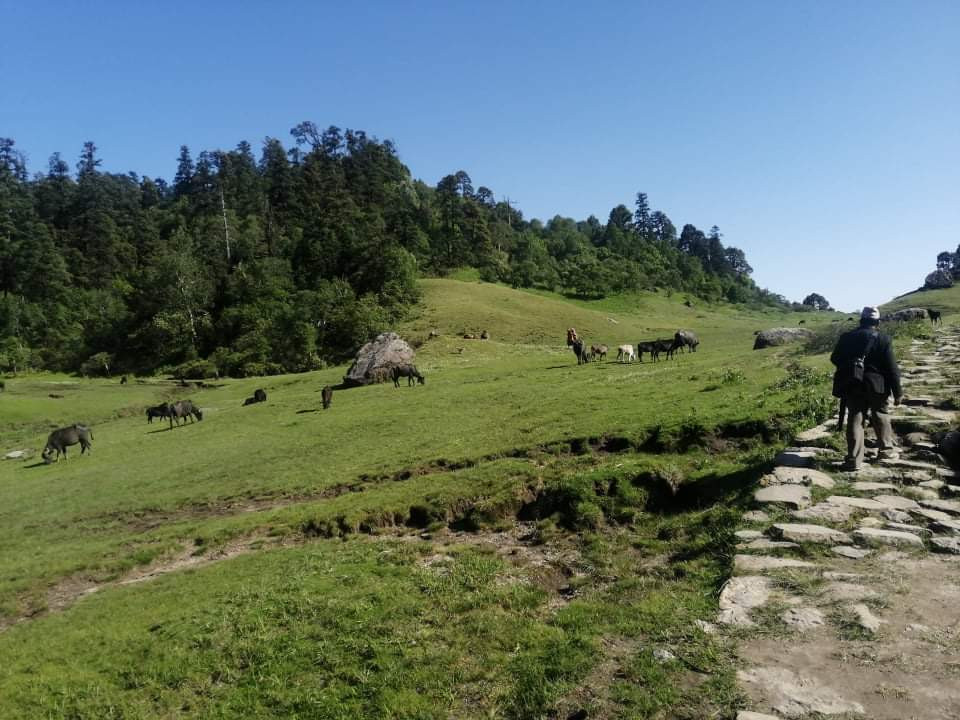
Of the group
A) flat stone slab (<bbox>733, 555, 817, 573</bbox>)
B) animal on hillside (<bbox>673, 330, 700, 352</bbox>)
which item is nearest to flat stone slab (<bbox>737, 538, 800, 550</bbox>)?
flat stone slab (<bbox>733, 555, 817, 573</bbox>)

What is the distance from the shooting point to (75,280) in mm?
122500

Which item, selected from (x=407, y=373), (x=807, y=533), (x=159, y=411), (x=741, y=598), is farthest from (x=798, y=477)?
(x=159, y=411)

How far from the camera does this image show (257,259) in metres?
106

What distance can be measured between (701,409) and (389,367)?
30.0 m

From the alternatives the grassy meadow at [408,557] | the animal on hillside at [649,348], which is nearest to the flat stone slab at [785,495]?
the grassy meadow at [408,557]

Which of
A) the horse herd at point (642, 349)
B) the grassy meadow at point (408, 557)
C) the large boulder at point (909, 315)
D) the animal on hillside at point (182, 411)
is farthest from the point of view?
the large boulder at point (909, 315)

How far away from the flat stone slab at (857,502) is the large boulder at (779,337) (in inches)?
1329

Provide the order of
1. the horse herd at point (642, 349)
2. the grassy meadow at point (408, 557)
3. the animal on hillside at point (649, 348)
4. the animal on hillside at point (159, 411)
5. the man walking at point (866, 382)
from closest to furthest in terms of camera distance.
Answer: the grassy meadow at point (408, 557)
the man walking at point (866, 382)
the animal on hillside at point (159, 411)
the animal on hillside at point (649, 348)
the horse herd at point (642, 349)

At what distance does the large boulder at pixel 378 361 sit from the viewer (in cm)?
4356

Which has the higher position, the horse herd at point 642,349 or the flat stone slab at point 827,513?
the horse herd at point 642,349

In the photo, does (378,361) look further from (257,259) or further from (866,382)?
(257,259)

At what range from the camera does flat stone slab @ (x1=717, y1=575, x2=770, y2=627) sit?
273 inches

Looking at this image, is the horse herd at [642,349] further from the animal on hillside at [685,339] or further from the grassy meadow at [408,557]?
the grassy meadow at [408,557]

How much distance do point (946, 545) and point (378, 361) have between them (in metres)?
39.4
